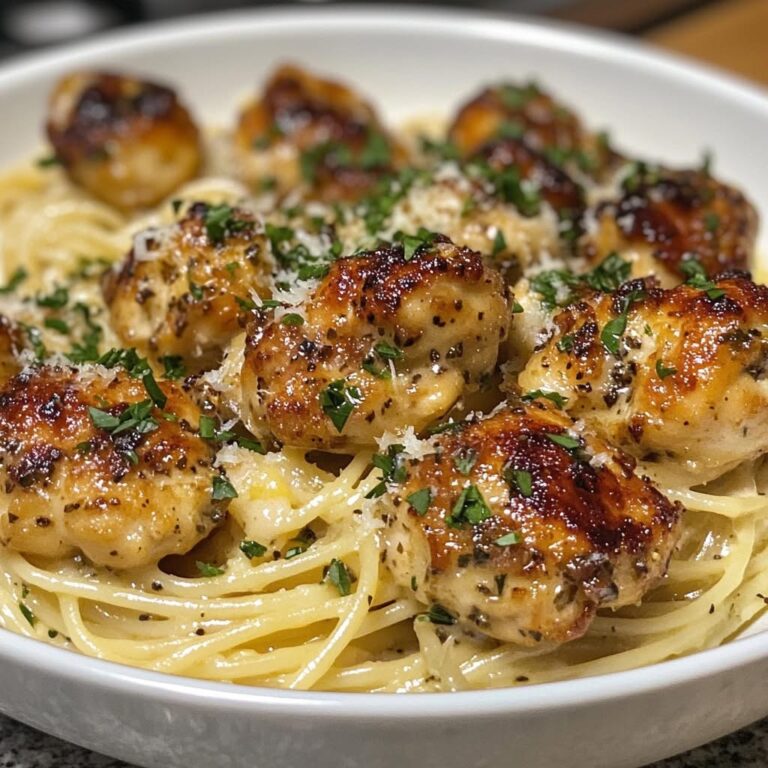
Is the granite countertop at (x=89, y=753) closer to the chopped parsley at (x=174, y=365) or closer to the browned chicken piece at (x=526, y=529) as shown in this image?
the browned chicken piece at (x=526, y=529)

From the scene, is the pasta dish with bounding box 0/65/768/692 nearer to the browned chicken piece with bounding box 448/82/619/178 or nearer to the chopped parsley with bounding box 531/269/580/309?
the chopped parsley with bounding box 531/269/580/309

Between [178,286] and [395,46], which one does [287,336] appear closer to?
[178,286]

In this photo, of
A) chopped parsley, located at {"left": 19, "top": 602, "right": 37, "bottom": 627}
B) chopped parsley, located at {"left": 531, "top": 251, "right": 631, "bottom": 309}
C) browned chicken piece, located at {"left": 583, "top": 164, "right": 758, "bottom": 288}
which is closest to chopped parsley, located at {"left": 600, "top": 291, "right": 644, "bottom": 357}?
chopped parsley, located at {"left": 531, "top": 251, "right": 631, "bottom": 309}

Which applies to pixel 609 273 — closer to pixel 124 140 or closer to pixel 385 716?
pixel 385 716

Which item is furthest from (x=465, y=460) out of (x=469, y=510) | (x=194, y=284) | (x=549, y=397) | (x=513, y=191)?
(x=513, y=191)

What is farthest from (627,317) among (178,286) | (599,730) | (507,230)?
(178,286)

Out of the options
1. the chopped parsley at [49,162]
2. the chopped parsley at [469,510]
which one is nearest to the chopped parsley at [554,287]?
the chopped parsley at [469,510]
